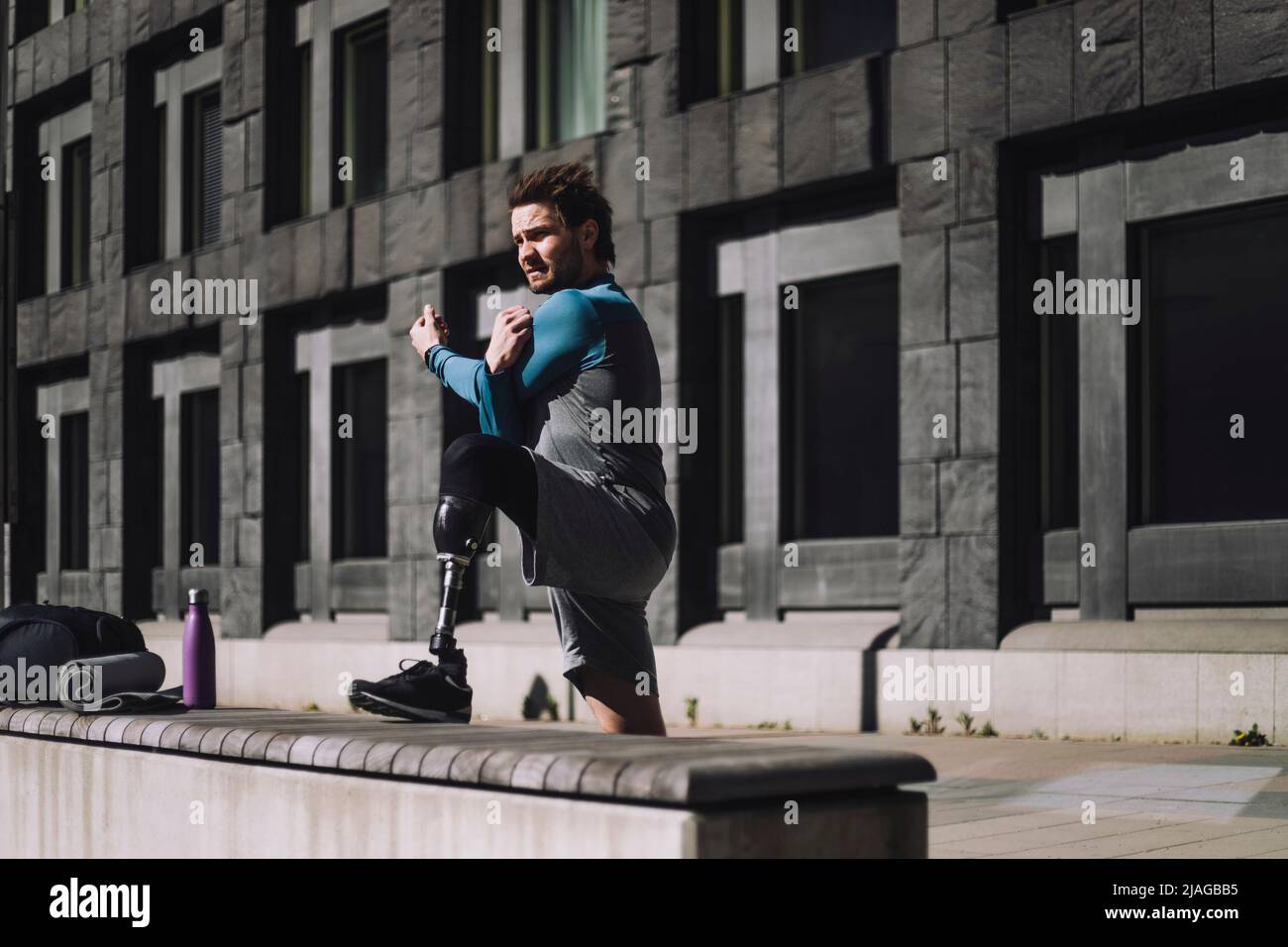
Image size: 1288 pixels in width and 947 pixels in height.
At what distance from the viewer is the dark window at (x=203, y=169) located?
23484 mm

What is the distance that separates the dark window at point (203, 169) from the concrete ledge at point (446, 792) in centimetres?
1837

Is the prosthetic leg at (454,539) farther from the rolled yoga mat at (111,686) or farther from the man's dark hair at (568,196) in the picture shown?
the rolled yoga mat at (111,686)

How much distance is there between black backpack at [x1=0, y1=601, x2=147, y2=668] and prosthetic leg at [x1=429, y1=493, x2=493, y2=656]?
2.46 m

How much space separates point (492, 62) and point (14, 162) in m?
12.1

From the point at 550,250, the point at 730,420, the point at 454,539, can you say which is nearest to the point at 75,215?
the point at 730,420

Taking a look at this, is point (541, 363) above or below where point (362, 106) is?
→ below

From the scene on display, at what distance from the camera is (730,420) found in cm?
1587

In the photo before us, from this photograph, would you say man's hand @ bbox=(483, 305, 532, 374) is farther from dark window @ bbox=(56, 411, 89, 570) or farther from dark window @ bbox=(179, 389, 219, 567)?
dark window @ bbox=(56, 411, 89, 570)

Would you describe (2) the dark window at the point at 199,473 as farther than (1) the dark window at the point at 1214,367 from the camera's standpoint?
Yes

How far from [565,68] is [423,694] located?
1393 centimetres

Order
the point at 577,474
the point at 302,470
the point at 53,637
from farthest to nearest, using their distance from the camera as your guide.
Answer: the point at 302,470 → the point at 53,637 → the point at 577,474

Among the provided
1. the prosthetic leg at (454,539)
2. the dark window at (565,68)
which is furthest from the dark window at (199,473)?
the prosthetic leg at (454,539)

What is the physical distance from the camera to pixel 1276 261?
482 inches

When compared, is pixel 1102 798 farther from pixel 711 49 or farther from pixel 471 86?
pixel 471 86
